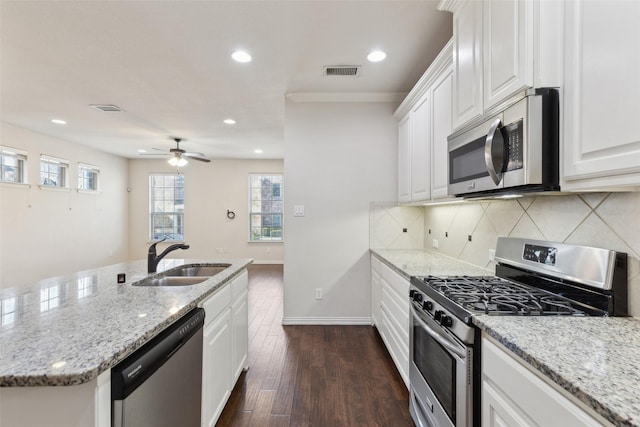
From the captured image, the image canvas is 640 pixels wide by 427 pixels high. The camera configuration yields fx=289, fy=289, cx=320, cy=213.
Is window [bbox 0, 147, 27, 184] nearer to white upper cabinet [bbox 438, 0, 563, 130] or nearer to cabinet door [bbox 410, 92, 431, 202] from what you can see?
cabinet door [bbox 410, 92, 431, 202]

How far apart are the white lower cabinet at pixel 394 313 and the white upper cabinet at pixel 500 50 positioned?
1.22 metres

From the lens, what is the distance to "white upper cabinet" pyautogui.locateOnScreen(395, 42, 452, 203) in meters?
2.12

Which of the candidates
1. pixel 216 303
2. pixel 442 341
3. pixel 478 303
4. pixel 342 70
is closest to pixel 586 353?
pixel 478 303

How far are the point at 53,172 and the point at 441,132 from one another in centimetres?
658

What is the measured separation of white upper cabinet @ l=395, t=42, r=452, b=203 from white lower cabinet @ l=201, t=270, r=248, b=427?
1708 millimetres

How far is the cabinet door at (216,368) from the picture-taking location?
5.01ft

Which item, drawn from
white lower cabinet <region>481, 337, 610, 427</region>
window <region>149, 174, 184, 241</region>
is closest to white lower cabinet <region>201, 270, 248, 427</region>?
white lower cabinet <region>481, 337, 610, 427</region>

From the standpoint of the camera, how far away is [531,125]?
3.80 feet

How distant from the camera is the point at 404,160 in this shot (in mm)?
3115

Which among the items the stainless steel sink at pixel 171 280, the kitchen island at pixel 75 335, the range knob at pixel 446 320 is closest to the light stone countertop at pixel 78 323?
the kitchen island at pixel 75 335

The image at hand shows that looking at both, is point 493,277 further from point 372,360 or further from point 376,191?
point 376,191

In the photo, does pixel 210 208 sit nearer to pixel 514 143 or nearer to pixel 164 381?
pixel 164 381

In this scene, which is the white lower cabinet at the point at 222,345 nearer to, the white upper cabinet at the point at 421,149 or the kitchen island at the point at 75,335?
the kitchen island at the point at 75,335

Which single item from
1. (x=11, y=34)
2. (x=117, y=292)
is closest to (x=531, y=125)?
(x=117, y=292)
